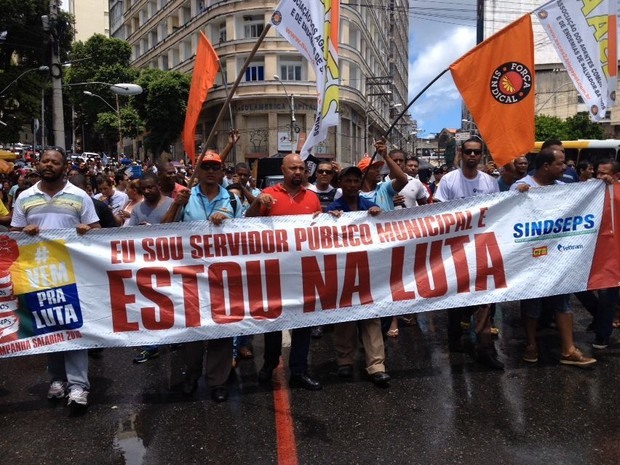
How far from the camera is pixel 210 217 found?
4148 millimetres

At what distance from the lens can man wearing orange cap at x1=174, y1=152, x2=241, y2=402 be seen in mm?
4043

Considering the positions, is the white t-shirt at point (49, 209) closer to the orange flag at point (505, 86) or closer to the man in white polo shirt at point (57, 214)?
the man in white polo shirt at point (57, 214)

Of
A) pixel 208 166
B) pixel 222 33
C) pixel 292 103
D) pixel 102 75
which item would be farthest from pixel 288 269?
pixel 102 75

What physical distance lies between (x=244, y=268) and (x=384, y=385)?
4.68 feet

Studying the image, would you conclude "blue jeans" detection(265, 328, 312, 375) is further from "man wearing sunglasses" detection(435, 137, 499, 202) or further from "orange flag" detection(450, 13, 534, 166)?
"orange flag" detection(450, 13, 534, 166)

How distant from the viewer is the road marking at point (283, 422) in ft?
10.4

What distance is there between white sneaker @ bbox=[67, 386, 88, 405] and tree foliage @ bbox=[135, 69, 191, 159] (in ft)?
121

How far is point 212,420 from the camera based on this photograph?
12.0 ft

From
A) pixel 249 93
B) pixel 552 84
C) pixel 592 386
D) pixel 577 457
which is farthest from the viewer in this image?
pixel 552 84

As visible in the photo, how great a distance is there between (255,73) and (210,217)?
3293 centimetres

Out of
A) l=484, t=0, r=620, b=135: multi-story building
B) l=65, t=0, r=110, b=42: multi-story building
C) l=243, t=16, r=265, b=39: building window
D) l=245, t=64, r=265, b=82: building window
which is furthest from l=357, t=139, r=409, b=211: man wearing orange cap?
l=65, t=0, r=110, b=42: multi-story building

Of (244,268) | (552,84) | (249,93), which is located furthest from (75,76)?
(244,268)

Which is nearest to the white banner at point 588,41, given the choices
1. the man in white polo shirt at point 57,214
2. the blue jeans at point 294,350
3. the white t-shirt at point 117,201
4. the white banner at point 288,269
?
the white banner at point 288,269

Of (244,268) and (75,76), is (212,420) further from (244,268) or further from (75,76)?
(75,76)
